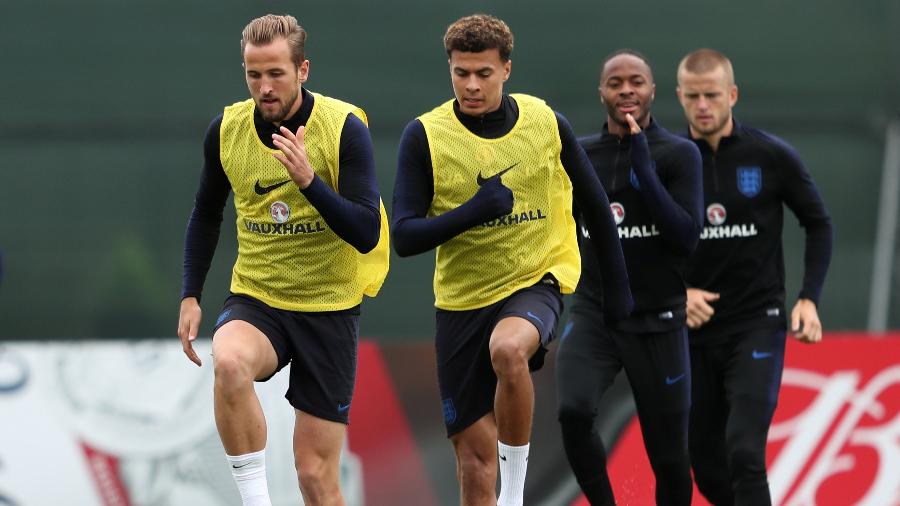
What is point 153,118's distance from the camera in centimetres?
981

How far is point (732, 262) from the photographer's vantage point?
7227 mm

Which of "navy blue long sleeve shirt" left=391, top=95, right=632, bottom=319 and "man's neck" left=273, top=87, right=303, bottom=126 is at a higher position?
"man's neck" left=273, top=87, right=303, bottom=126

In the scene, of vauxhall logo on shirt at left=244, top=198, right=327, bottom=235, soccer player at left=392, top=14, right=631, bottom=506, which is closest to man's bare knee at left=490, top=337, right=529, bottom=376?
soccer player at left=392, top=14, right=631, bottom=506

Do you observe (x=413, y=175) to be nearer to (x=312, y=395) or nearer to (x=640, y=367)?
(x=312, y=395)

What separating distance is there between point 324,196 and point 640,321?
199cm

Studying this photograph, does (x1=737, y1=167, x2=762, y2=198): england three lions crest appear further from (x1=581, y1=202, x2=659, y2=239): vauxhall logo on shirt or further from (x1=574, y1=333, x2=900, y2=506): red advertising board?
(x1=574, y1=333, x2=900, y2=506): red advertising board

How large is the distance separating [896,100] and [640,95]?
3753 mm

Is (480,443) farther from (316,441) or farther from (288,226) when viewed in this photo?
(288,226)

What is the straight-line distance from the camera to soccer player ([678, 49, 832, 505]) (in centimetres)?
712

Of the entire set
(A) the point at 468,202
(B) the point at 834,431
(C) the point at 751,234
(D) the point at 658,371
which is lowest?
(B) the point at 834,431

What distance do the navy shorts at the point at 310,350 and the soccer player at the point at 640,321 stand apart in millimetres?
1227

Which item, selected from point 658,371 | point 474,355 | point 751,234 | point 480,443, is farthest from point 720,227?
point 480,443

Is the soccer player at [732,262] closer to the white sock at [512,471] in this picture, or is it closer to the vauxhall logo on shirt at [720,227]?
the vauxhall logo on shirt at [720,227]

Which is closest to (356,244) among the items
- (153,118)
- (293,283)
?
(293,283)
